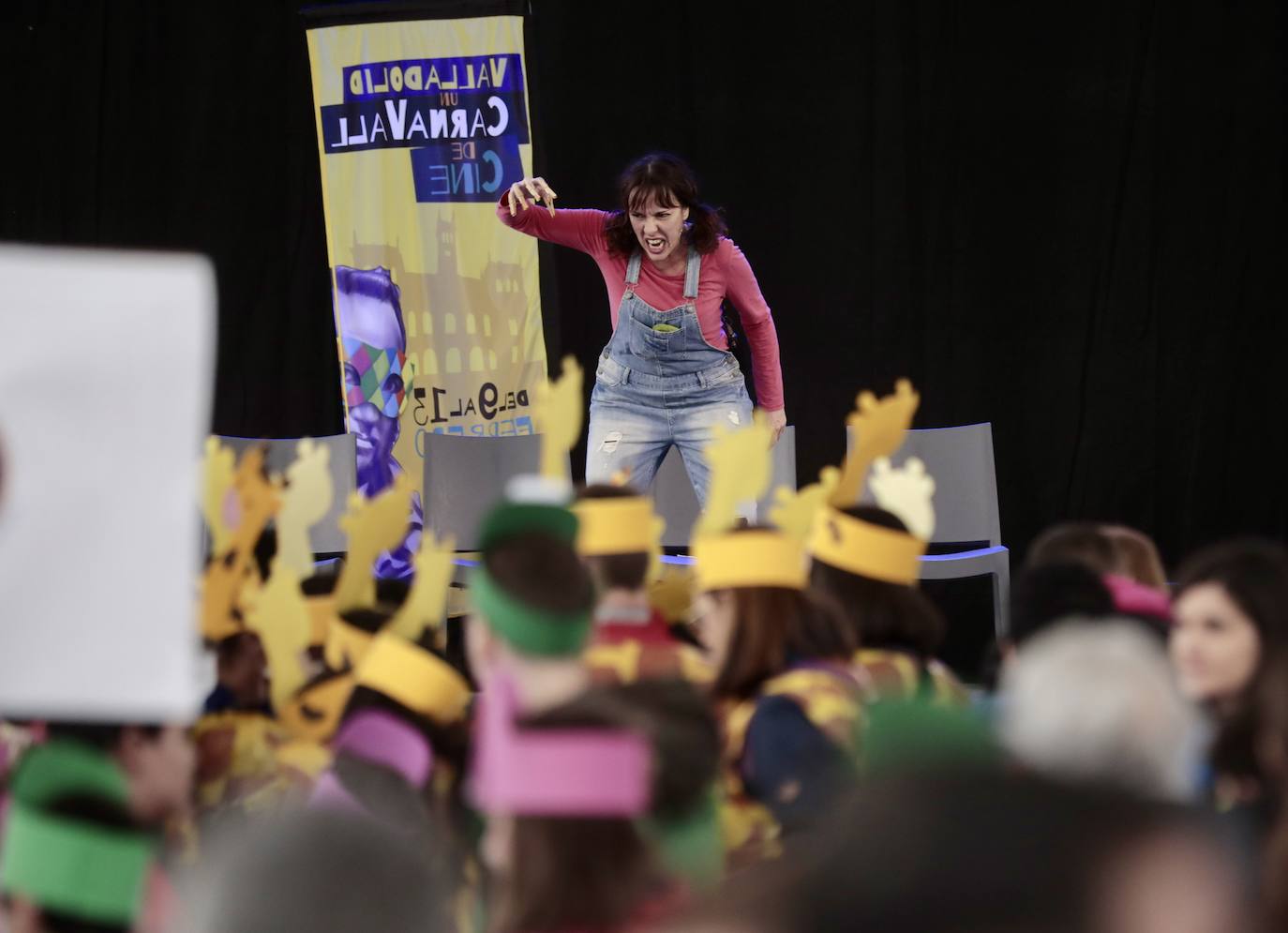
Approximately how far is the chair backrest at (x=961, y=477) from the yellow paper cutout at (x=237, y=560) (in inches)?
104

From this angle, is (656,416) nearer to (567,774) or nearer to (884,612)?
(884,612)

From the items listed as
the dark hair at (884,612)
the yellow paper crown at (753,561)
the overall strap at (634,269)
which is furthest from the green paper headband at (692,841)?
the overall strap at (634,269)

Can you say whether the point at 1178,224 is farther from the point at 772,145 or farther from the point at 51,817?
the point at 51,817

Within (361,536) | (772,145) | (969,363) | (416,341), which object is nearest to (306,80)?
(416,341)

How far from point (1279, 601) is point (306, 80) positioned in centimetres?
431

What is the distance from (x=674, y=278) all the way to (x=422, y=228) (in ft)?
4.05

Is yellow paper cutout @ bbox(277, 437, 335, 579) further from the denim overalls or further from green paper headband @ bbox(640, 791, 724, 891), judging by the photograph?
the denim overalls

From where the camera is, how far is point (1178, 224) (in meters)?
5.02

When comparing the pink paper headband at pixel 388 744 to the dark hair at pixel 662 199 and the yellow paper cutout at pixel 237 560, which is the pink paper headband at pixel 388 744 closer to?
the yellow paper cutout at pixel 237 560

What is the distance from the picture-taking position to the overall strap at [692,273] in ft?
12.7

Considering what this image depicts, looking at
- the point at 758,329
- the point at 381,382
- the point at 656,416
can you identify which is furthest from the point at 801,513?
the point at 381,382

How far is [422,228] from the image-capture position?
484 centimetres

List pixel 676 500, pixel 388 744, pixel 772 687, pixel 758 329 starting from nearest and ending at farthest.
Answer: pixel 388 744 < pixel 772 687 < pixel 758 329 < pixel 676 500

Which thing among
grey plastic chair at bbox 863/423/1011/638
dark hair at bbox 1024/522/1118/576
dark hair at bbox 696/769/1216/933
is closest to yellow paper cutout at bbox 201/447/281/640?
dark hair at bbox 1024/522/1118/576
